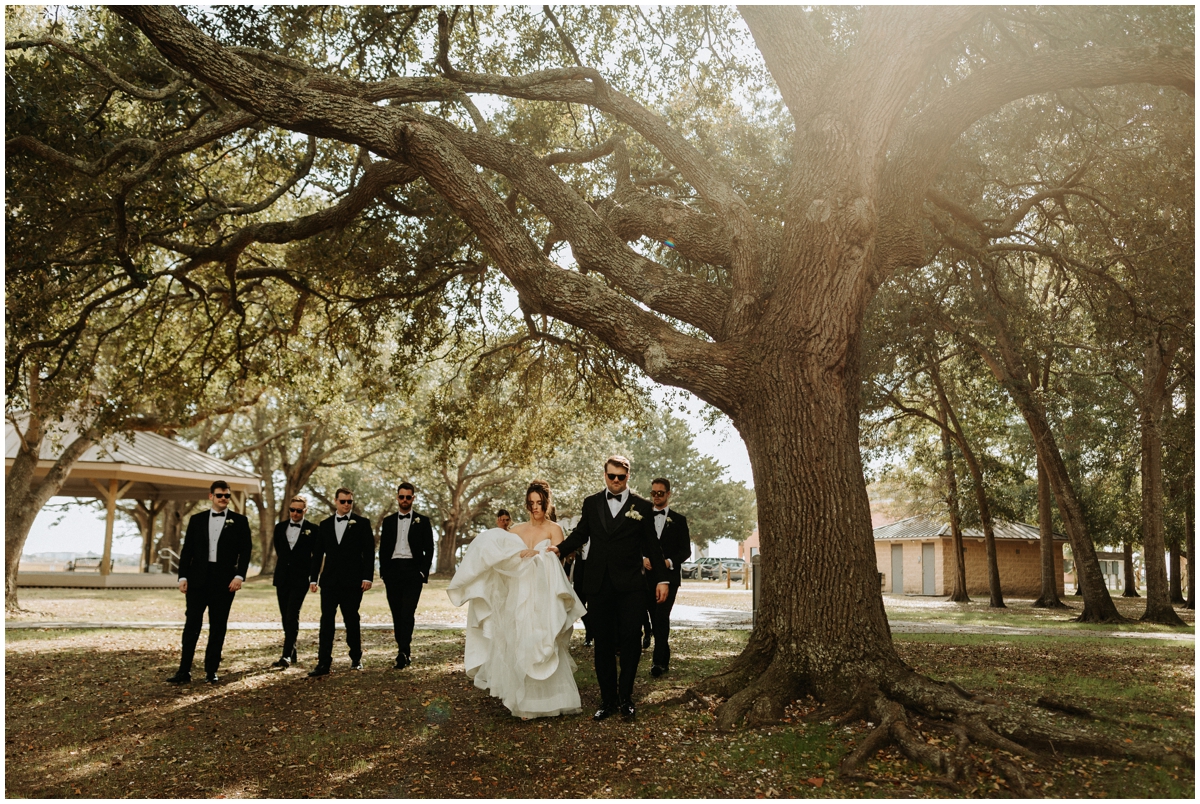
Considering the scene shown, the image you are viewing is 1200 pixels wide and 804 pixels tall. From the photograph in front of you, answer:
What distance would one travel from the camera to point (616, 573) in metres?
6.86

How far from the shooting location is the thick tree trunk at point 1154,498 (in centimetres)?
1734

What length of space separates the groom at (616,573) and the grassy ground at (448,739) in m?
0.36

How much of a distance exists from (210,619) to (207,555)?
2.23 ft

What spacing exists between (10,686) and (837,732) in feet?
26.9

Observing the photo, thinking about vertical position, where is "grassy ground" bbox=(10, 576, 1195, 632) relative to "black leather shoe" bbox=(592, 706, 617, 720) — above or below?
below

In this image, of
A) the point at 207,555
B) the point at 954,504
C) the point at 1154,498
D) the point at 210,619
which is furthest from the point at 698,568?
the point at 207,555

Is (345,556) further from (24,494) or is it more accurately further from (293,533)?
(24,494)

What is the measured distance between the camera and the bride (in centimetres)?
666

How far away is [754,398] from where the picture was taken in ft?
23.7

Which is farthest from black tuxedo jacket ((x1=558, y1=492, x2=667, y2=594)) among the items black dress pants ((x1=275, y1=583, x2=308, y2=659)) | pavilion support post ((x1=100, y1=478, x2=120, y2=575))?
pavilion support post ((x1=100, y1=478, x2=120, y2=575))

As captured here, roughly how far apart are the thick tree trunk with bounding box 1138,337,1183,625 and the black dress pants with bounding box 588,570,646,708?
15356 mm

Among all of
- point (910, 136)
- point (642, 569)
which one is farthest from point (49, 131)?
point (910, 136)

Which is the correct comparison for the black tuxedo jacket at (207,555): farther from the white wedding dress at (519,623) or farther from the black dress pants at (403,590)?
the white wedding dress at (519,623)

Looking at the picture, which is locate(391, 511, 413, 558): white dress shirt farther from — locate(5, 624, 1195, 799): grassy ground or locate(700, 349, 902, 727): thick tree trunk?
Answer: locate(700, 349, 902, 727): thick tree trunk
